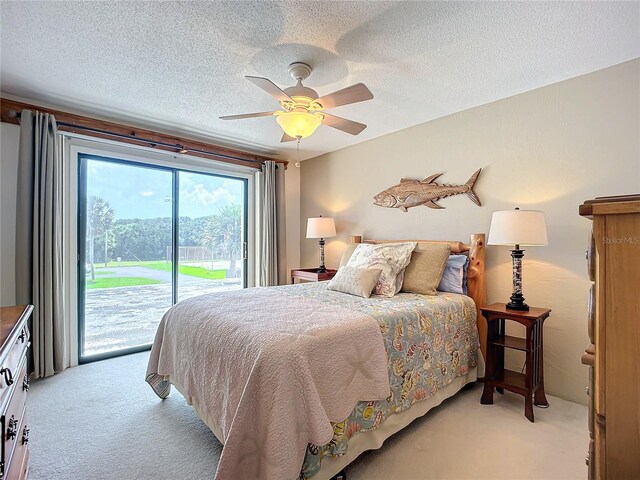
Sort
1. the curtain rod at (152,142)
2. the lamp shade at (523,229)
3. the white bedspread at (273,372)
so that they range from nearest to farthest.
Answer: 1. the white bedspread at (273,372)
2. the lamp shade at (523,229)
3. the curtain rod at (152,142)

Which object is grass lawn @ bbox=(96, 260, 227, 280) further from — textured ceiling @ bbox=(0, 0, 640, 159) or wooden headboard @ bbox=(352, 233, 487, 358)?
wooden headboard @ bbox=(352, 233, 487, 358)

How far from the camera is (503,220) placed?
2.32 meters

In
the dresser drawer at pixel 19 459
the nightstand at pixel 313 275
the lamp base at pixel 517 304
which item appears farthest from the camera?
the nightstand at pixel 313 275

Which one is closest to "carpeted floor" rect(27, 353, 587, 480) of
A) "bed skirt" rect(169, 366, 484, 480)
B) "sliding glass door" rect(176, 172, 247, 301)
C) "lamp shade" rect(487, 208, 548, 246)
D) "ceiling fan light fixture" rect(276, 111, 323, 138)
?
"bed skirt" rect(169, 366, 484, 480)

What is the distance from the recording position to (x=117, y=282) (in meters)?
3.46

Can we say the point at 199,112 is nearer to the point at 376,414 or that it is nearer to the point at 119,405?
the point at 119,405

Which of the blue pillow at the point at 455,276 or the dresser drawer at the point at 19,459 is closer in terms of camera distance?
the dresser drawer at the point at 19,459

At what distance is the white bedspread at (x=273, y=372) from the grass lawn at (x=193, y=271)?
5.98ft

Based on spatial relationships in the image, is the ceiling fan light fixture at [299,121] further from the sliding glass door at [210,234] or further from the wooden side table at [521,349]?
the sliding glass door at [210,234]

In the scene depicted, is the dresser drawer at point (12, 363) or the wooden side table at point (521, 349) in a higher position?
the dresser drawer at point (12, 363)

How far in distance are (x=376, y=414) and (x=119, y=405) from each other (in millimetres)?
1933

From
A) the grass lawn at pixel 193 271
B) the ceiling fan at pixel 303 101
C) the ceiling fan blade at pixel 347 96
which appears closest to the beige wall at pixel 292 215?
the grass lawn at pixel 193 271

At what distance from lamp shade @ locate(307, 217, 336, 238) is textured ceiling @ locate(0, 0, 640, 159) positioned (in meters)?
1.61

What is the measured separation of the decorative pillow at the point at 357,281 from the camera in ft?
8.29
